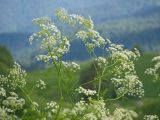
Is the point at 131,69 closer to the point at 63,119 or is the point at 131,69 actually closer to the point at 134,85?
the point at 134,85

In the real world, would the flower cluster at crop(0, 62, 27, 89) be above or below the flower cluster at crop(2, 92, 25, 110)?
above

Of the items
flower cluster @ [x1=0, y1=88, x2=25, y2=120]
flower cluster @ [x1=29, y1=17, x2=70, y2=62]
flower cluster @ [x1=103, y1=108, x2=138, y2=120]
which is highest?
flower cluster @ [x1=29, y1=17, x2=70, y2=62]

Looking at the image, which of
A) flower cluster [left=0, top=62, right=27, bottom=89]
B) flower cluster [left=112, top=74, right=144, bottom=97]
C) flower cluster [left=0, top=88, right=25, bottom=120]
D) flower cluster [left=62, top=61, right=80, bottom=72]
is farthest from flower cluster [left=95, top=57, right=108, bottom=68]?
flower cluster [left=0, top=88, right=25, bottom=120]

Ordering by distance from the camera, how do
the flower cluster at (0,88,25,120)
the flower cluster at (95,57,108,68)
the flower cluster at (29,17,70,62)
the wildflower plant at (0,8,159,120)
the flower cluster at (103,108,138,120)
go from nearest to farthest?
the flower cluster at (0,88,25,120)
the wildflower plant at (0,8,159,120)
the flower cluster at (103,108,138,120)
the flower cluster at (29,17,70,62)
the flower cluster at (95,57,108,68)

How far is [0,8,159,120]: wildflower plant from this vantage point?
9.80 meters

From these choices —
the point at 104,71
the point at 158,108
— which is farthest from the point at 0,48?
the point at 104,71

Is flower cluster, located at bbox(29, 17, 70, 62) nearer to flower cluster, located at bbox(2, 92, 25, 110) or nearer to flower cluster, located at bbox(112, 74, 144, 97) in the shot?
flower cluster, located at bbox(2, 92, 25, 110)

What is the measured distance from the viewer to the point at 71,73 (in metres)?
10.5

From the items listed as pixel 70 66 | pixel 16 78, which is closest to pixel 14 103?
pixel 16 78

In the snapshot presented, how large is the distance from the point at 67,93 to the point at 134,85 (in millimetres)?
1496

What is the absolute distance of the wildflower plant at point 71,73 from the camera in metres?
9.80

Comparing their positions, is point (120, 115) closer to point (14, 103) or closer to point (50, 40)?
point (50, 40)

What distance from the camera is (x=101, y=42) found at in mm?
11219

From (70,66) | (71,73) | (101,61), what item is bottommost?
(71,73)
